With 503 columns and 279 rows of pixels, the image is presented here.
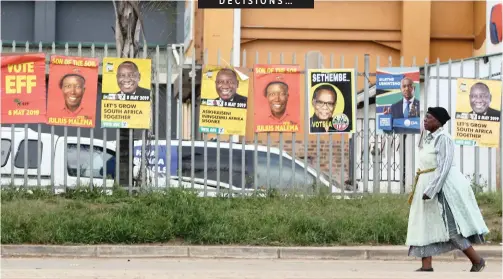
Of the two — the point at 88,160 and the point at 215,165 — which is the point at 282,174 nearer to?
the point at 215,165

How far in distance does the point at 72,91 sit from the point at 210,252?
3.52 m

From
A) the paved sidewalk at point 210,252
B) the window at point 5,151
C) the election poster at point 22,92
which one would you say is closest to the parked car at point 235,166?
the election poster at point 22,92

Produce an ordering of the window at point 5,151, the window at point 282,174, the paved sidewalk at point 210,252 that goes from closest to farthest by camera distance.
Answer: the paved sidewalk at point 210,252 < the window at point 282,174 < the window at point 5,151

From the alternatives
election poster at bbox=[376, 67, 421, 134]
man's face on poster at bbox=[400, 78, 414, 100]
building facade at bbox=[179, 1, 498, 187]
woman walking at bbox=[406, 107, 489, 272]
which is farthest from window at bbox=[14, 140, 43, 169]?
building facade at bbox=[179, 1, 498, 187]

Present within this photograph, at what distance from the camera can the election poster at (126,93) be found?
14.1m

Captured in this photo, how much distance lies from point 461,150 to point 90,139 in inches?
213

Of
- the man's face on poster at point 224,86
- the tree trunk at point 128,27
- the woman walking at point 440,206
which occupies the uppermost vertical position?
the tree trunk at point 128,27

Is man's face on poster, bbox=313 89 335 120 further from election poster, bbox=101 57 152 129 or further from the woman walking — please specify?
the woman walking

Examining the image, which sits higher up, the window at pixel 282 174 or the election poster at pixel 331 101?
the election poster at pixel 331 101

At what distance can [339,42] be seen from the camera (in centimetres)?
2445

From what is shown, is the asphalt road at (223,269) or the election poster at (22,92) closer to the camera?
the asphalt road at (223,269)

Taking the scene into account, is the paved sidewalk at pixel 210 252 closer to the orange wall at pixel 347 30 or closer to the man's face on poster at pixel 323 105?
the man's face on poster at pixel 323 105

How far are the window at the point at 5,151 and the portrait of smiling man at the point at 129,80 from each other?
1.97m

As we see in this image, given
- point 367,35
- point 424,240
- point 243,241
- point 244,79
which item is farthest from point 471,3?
point 424,240
